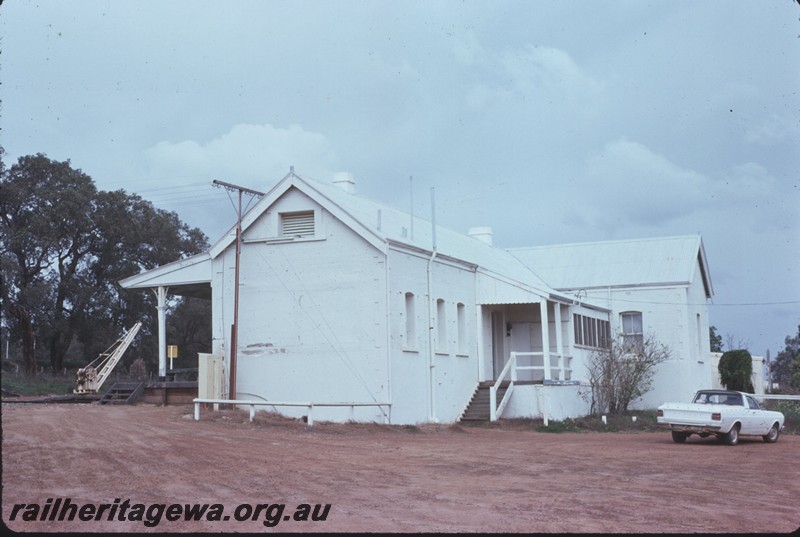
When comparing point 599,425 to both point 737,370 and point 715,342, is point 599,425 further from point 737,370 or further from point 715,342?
point 715,342

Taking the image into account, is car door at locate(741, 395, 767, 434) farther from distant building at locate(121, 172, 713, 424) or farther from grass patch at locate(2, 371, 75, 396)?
grass patch at locate(2, 371, 75, 396)

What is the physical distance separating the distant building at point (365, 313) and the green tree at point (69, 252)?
1887 cm

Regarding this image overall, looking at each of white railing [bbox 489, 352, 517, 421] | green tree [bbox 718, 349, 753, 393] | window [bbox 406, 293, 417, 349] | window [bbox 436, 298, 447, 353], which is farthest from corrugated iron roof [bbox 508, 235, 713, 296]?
window [bbox 406, 293, 417, 349]

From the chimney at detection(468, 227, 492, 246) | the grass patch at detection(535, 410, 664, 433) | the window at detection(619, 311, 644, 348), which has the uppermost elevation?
the chimney at detection(468, 227, 492, 246)

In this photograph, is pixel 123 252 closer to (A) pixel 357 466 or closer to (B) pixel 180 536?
(A) pixel 357 466

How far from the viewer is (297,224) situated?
27.2 metres

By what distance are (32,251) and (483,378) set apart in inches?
1075

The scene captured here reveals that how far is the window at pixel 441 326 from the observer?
28.8 metres

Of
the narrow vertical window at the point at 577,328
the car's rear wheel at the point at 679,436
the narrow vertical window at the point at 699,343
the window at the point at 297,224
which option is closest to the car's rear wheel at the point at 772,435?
the car's rear wheel at the point at 679,436

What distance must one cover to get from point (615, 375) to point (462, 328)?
266 inches

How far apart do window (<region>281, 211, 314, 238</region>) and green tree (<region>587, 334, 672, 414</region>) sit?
1225 centimetres

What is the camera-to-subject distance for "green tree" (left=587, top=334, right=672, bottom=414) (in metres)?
33.5

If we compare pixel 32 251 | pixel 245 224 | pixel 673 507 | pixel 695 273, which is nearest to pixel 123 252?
pixel 32 251

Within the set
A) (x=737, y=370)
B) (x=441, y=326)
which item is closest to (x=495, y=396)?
(x=441, y=326)
